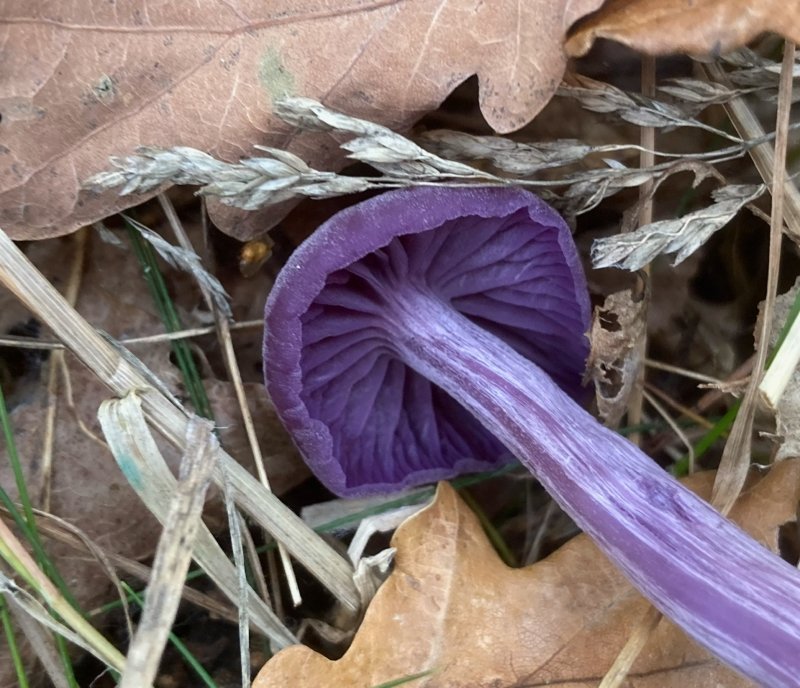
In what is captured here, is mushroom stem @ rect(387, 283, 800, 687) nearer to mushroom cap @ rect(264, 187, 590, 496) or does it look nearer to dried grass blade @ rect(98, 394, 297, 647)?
mushroom cap @ rect(264, 187, 590, 496)

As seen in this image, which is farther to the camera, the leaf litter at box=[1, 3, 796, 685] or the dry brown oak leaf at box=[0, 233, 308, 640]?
the dry brown oak leaf at box=[0, 233, 308, 640]

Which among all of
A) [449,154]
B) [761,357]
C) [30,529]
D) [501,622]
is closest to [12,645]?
[30,529]

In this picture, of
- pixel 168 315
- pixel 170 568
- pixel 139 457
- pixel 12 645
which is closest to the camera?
pixel 170 568

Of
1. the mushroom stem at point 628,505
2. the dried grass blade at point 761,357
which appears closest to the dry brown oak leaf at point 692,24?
the dried grass blade at point 761,357

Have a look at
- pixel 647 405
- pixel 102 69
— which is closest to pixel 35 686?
pixel 102 69

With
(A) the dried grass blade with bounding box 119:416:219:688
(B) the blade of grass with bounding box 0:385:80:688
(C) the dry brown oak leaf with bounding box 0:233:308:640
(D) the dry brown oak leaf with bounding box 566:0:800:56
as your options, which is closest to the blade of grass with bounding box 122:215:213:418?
(C) the dry brown oak leaf with bounding box 0:233:308:640

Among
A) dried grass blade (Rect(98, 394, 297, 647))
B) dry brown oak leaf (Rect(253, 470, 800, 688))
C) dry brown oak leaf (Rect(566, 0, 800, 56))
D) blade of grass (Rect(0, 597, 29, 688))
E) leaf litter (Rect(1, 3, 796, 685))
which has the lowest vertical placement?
dry brown oak leaf (Rect(253, 470, 800, 688))

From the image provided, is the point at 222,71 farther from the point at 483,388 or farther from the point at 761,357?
the point at 761,357

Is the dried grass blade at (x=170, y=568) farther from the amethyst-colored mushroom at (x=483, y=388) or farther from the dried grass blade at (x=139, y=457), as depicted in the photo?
the amethyst-colored mushroom at (x=483, y=388)
